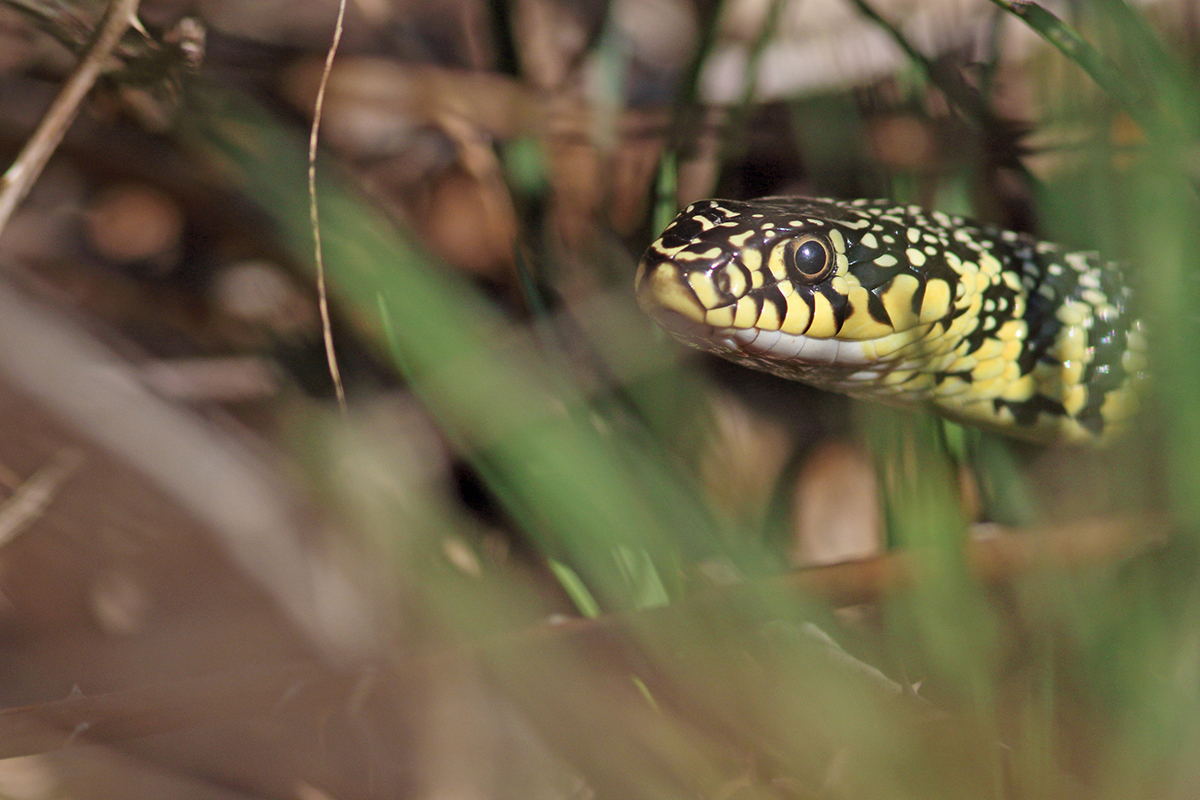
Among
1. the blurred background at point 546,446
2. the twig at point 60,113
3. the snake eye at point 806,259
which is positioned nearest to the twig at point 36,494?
the blurred background at point 546,446

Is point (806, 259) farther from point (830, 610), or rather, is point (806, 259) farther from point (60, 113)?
point (60, 113)

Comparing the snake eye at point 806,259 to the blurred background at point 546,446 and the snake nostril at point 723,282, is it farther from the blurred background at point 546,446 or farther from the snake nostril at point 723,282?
the blurred background at point 546,446

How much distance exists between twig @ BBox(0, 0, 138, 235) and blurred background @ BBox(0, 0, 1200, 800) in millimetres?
244

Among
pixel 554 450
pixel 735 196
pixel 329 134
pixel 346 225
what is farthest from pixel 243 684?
pixel 735 196

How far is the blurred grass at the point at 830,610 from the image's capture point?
94 cm

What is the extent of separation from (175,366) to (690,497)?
4.94ft

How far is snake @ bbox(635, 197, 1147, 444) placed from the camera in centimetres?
129

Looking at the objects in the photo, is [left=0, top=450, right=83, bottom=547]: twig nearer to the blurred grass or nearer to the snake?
the blurred grass

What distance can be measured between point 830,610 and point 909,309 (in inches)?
23.4

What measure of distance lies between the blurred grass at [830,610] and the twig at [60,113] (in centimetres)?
27

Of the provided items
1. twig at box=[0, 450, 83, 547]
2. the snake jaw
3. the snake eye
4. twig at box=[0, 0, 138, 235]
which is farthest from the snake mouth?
twig at box=[0, 450, 83, 547]

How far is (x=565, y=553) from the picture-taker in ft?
4.51

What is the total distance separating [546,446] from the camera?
3.89 feet

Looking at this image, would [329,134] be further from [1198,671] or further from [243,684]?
[1198,671]
